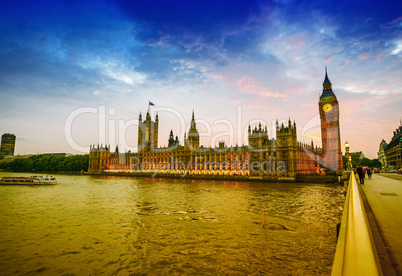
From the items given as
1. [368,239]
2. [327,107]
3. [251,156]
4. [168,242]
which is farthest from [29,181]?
[327,107]

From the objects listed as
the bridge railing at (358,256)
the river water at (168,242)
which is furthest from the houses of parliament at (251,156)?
the bridge railing at (358,256)

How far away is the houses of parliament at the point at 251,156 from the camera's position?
70.4 meters

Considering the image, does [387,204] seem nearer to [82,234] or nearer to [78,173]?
[82,234]


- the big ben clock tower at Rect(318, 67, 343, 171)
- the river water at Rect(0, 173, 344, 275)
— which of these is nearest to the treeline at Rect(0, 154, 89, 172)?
the river water at Rect(0, 173, 344, 275)

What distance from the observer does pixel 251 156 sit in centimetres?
7494

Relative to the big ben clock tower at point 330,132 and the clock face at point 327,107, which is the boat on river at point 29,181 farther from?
the clock face at point 327,107

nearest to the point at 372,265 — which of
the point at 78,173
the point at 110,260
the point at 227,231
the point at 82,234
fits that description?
the point at 110,260

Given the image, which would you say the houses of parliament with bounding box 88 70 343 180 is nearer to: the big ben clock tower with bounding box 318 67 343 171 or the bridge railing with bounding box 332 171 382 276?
the big ben clock tower with bounding box 318 67 343 171

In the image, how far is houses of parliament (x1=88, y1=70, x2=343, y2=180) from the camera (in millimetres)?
70438

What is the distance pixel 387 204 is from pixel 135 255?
11842 mm

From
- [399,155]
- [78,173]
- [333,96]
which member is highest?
[333,96]

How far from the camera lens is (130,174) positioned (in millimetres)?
97938

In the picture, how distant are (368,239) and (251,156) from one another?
75159 millimetres

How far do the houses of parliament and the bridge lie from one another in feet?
192
